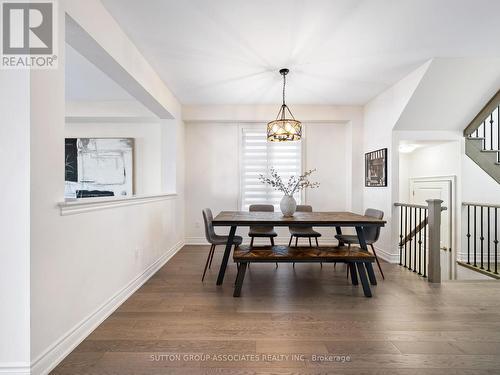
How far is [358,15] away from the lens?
224 cm

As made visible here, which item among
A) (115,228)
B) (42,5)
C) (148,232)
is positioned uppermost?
(42,5)

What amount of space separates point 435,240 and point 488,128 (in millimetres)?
2662

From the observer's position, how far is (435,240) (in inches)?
120

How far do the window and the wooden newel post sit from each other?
236 cm

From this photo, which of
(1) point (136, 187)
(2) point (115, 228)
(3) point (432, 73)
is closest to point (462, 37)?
(3) point (432, 73)

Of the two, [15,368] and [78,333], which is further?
[78,333]

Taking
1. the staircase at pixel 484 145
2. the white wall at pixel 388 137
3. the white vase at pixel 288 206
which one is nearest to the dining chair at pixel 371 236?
the white wall at pixel 388 137

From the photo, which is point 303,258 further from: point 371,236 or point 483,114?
point 483,114

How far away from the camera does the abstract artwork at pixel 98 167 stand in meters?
4.62

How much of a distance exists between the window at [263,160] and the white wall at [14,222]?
3.68m

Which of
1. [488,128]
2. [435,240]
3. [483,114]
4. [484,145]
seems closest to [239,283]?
[435,240]

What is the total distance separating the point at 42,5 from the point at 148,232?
234cm

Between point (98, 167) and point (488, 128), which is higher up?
point (488, 128)

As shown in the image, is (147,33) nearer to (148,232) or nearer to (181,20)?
(181,20)
